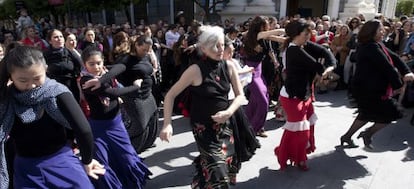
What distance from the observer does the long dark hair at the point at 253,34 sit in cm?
483

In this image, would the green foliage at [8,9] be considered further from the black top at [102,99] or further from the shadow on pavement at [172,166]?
the black top at [102,99]

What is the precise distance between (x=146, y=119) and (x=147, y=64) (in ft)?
2.29

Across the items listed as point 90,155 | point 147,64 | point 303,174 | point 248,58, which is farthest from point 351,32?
point 90,155

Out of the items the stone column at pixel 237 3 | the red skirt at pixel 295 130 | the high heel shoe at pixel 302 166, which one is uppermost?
the stone column at pixel 237 3

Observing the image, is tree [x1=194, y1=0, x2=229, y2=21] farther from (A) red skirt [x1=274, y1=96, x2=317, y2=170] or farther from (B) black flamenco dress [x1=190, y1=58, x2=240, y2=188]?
(B) black flamenco dress [x1=190, y1=58, x2=240, y2=188]

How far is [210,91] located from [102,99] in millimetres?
1049

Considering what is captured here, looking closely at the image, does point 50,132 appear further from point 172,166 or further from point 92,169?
point 172,166

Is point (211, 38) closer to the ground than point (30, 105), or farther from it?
farther from it

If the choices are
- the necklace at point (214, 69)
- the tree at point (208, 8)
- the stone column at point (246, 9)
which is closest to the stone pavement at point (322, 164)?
the necklace at point (214, 69)

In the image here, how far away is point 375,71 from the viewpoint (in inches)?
157

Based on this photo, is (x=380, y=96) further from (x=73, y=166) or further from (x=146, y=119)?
(x=73, y=166)

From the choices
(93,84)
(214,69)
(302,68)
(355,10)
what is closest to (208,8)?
(355,10)

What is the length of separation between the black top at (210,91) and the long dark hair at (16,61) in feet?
3.97

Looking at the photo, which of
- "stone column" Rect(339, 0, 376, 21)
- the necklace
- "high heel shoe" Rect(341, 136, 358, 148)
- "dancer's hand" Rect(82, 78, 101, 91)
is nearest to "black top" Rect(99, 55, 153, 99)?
"dancer's hand" Rect(82, 78, 101, 91)
